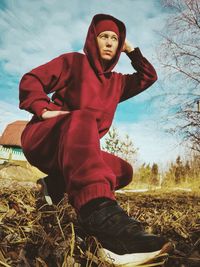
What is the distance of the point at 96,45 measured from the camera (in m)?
2.16

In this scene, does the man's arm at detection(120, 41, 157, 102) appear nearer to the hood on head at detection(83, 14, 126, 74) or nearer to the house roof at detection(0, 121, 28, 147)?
the hood on head at detection(83, 14, 126, 74)

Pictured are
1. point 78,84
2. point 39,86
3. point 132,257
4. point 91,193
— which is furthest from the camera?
point 78,84

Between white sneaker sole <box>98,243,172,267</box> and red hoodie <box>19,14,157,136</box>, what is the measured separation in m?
0.93

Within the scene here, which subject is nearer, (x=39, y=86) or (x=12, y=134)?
(x=39, y=86)

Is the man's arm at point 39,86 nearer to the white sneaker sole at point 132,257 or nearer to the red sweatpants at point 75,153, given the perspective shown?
the red sweatpants at point 75,153

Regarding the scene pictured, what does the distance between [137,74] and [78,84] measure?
63 cm

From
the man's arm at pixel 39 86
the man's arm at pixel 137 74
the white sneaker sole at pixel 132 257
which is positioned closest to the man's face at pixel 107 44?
the man's arm at pixel 137 74

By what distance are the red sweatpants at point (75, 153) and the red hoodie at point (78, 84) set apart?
0.18 m

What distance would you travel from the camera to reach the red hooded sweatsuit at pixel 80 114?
1.21 meters

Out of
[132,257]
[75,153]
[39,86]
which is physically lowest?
[132,257]

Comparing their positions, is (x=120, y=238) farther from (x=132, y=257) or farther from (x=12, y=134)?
(x=12, y=134)

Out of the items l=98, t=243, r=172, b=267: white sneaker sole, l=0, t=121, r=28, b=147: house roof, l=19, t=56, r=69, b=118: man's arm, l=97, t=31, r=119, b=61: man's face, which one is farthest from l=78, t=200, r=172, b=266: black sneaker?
l=0, t=121, r=28, b=147: house roof

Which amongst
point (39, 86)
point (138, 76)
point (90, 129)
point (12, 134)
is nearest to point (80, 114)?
point (90, 129)

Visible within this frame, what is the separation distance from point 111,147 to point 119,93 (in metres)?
19.4
